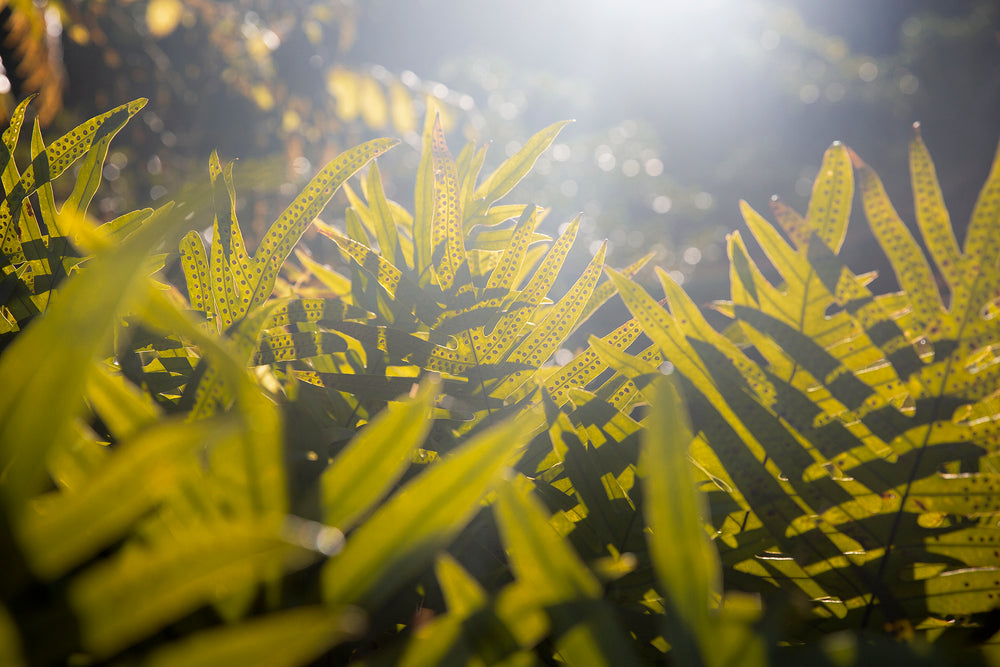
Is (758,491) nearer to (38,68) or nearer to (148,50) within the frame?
(38,68)

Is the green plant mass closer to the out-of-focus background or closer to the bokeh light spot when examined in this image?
the out-of-focus background

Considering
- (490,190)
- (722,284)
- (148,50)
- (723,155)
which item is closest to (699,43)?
(723,155)

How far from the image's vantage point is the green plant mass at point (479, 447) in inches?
5.8

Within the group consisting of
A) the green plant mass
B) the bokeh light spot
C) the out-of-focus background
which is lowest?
the bokeh light spot

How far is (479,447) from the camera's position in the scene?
0.16 m

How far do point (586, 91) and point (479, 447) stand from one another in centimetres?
1101

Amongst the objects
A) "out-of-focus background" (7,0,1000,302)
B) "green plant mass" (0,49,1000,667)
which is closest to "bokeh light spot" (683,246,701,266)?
"out-of-focus background" (7,0,1000,302)

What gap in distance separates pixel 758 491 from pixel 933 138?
9473mm

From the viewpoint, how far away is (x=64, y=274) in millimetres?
353

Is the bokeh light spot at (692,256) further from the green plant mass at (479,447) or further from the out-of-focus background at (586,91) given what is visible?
the green plant mass at (479,447)

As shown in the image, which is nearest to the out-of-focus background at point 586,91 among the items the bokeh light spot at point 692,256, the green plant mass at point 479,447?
the bokeh light spot at point 692,256

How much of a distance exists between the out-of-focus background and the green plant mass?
76 cm

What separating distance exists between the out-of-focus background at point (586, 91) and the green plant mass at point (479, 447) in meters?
0.76

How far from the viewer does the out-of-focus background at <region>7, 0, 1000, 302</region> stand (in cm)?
307
